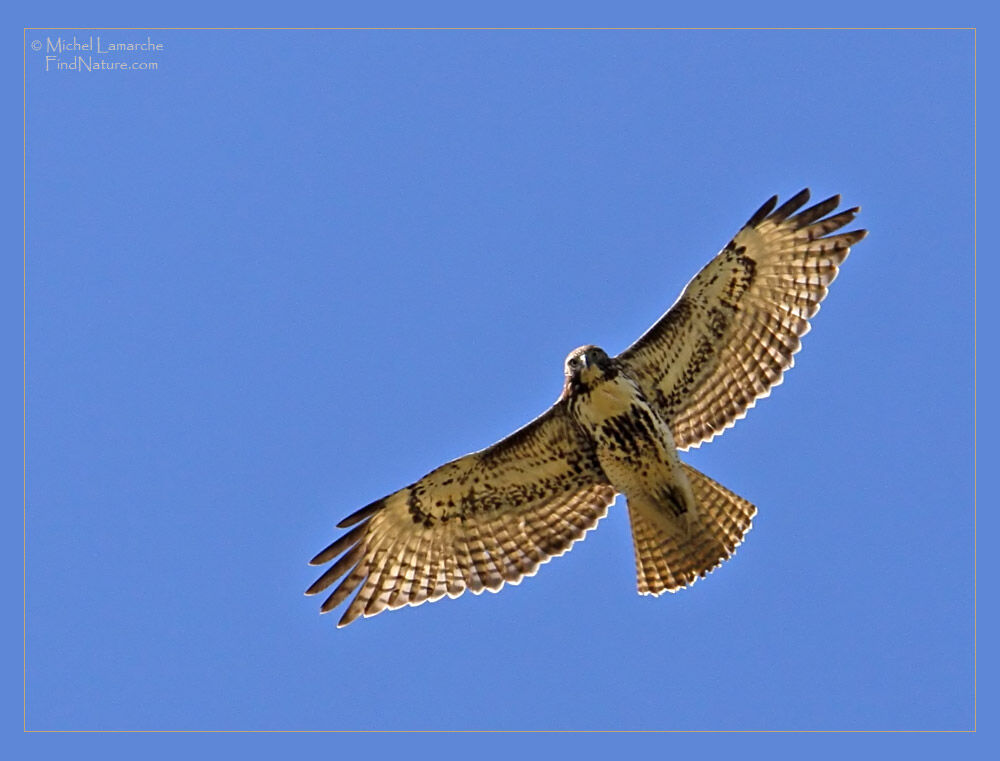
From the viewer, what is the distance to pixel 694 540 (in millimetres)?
14500

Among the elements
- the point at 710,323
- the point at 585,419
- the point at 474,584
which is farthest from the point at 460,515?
the point at 710,323

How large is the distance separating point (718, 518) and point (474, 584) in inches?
88.7

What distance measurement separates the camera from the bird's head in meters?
13.8

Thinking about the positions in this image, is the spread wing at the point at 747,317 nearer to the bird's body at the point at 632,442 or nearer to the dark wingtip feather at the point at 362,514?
the bird's body at the point at 632,442

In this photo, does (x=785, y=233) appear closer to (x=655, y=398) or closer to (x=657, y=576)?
(x=655, y=398)

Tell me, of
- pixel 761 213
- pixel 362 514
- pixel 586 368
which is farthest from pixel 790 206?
pixel 362 514

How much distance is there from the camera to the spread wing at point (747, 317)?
14.5 m

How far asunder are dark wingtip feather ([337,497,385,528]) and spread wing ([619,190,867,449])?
258 centimetres

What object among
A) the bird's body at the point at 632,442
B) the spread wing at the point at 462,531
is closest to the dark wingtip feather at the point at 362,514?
the spread wing at the point at 462,531

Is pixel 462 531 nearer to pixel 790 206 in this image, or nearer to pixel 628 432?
pixel 628 432

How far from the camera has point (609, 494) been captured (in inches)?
581

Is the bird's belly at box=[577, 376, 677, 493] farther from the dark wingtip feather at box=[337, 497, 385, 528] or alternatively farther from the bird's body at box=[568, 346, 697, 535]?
the dark wingtip feather at box=[337, 497, 385, 528]

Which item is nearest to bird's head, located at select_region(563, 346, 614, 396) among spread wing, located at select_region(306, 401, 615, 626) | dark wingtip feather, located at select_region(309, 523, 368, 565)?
spread wing, located at select_region(306, 401, 615, 626)

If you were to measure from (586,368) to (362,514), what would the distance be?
2484mm
